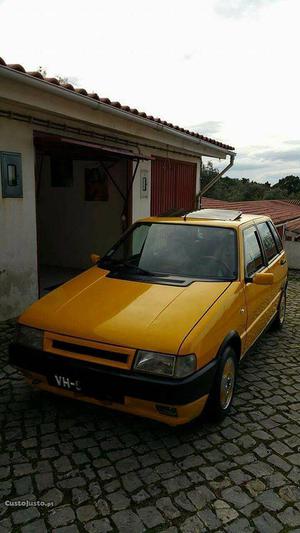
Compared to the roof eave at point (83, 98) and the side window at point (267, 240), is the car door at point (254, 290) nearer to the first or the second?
the side window at point (267, 240)

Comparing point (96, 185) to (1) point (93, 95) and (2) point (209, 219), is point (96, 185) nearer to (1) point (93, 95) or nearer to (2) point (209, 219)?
(1) point (93, 95)

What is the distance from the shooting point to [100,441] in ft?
9.73

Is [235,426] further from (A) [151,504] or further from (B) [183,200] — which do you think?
A: (B) [183,200]

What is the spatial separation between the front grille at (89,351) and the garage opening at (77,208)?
5.26 metres

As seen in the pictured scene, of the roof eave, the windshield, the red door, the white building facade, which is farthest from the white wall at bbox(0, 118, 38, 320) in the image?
the red door

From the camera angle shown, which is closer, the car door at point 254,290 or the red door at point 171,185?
the car door at point 254,290

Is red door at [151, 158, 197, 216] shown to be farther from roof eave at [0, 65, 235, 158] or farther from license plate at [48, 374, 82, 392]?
license plate at [48, 374, 82, 392]

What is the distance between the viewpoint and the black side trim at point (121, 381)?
8.59ft

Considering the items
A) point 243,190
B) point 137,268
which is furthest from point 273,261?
Answer: point 243,190

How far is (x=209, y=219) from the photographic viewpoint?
4.40m

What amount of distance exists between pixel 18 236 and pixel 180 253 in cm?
270

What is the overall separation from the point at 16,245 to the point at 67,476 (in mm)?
3626

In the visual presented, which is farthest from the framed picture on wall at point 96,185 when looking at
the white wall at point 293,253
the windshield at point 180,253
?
the white wall at point 293,253

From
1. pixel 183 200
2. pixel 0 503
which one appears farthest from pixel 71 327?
pixel 183 200
